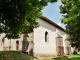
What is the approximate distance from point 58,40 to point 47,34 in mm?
3524

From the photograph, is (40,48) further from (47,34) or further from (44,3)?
(44,3)

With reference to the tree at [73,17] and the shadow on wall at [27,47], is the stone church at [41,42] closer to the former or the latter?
the shadow on wall at [27,47]

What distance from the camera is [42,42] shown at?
23359 millimetres

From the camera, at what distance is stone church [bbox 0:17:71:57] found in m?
21.2

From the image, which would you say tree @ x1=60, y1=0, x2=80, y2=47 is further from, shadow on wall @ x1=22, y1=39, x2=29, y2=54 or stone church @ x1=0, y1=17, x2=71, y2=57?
shadow on wall @ x1=22, y1=39, x2=29, y2=54

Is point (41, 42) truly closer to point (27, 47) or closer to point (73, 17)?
point (27, 47)

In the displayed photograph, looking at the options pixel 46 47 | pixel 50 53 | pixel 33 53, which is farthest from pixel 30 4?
pixel 50 53

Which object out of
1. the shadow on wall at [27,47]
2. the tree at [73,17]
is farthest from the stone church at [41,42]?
the tree at [73,17]

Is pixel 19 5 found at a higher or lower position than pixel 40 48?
higher

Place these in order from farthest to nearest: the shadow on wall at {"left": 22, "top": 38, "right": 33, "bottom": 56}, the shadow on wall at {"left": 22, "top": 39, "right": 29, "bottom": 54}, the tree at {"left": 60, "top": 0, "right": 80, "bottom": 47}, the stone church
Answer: the stone church → the shadow on wall at {"left": 22, "top": 39, "right": 29, "bottom": 54} → the shadow on wall at {"left": 22, "top": 38, "right": 33, "bottom": 56} → the tree at {"left": 60, "top": 0, "right": 80, "bottom": 47}

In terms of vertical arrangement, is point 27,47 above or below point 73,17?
below

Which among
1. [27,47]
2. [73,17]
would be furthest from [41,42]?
[73,17]

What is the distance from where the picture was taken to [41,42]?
75.7 feet

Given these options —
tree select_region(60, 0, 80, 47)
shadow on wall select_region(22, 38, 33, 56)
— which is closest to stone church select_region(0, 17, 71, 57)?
shadow on wall select_region(22, 38, 33, 56)
